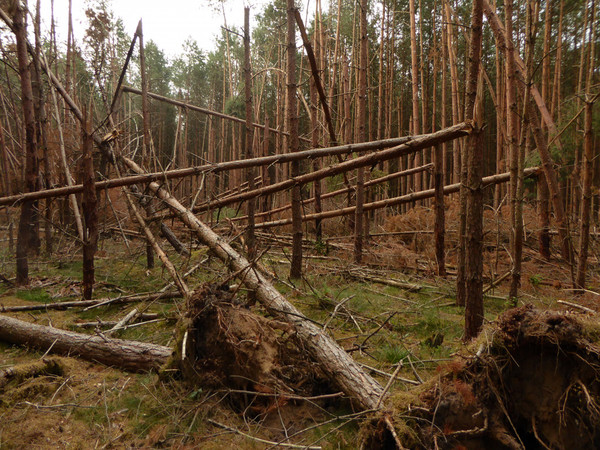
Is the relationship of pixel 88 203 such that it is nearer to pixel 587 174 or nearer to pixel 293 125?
pixel 293 125

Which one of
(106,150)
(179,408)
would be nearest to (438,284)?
(179,408)

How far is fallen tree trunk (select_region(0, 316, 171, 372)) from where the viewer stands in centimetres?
307

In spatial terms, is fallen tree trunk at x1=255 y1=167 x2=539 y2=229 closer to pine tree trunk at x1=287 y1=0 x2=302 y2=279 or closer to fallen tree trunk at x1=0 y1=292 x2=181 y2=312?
pine tree trunk at x1=287 y1=0 x2=302 y2=279

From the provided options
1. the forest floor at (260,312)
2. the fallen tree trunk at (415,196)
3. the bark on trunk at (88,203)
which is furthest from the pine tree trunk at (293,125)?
the bark on trunk at (88,203)

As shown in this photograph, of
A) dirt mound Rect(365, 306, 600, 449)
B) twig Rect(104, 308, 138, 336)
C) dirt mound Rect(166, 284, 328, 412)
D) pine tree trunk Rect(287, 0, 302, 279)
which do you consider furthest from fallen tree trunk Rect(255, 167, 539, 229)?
dirt mound Rect(365, 306, 600, 449)

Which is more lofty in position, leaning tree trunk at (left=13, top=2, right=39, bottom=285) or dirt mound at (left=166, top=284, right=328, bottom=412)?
leaning tree trunk at (left=13, top=2, right=39, bottom=285)

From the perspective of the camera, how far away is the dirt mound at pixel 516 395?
5.52 ft

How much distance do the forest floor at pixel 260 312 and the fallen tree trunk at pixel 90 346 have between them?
0.30ft

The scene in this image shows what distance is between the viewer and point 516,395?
1.86 meters

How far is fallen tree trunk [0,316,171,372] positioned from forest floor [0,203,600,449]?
0.09 metres

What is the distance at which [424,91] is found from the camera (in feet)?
38.9

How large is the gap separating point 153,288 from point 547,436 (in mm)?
4906

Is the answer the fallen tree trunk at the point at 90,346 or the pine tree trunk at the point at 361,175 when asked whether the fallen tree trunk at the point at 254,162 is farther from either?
the pine tree trunk at the point at 361,175

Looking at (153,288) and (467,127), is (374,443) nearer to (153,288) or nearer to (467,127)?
(467,127)
